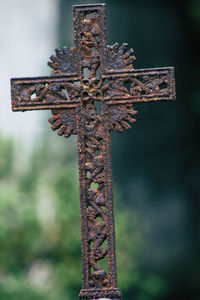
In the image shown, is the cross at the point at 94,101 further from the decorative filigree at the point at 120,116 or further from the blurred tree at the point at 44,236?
the blurred tree at the point at 44,236

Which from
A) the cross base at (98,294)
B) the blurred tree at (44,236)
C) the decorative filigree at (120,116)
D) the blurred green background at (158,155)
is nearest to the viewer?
the cross base at (98,294)

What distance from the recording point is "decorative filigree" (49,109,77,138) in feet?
17.1

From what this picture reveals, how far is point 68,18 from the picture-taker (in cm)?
1861

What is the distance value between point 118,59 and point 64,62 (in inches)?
12.6

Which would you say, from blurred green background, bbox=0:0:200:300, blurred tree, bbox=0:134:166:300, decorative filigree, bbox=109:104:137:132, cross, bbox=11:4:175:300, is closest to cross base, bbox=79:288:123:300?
cross, bbox=11:4:175:300

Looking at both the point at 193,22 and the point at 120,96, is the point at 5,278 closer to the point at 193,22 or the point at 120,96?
the point at 120,96

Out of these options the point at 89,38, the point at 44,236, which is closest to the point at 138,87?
the point at 89,38

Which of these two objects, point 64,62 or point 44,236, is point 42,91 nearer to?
point 64,62

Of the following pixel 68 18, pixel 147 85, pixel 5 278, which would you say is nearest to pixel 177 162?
pixel 68 18

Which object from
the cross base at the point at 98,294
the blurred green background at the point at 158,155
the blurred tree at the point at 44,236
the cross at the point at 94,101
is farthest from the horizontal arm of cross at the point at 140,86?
the blurred green background at the point at 158,155

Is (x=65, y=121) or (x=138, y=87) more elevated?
(x=138, y=87)

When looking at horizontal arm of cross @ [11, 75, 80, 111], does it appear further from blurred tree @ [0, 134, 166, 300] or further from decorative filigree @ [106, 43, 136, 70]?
blurred tree @ [0, 134, 166, 300]

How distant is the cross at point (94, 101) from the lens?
5.15 meters

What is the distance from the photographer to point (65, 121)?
5215 millimetres
